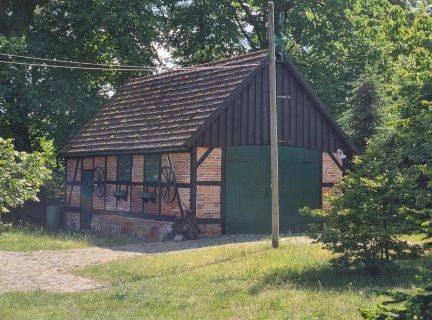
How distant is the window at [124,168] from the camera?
22328 mm

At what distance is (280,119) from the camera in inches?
824

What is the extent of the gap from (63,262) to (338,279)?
7.16 metres

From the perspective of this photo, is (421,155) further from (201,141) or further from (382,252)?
(201,141)

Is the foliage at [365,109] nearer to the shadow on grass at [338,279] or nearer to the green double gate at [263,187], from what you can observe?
the green double gate at [263,187]

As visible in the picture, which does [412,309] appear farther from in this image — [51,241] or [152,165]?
[152,165]

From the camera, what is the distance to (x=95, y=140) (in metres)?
24.6

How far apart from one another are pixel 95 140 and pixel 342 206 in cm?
1517

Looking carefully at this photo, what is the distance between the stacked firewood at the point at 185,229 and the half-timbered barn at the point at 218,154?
11.9 inches

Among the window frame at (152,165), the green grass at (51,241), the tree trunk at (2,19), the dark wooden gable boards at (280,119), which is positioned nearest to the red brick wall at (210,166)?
the dark wooden gable boards at (280,119)

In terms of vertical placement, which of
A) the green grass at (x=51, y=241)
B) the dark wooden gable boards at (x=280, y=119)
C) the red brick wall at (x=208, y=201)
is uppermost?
the dark wooden gable boards at (x=280, y=119)

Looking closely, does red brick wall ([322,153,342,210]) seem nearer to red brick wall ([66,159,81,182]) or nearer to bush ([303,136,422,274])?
red brick wall ([66,159,81,182])

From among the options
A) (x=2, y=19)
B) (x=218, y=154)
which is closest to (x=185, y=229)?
(x=218, y=154)

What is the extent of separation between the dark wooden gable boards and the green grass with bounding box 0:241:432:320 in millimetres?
6386

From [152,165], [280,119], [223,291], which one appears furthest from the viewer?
[152,165]
